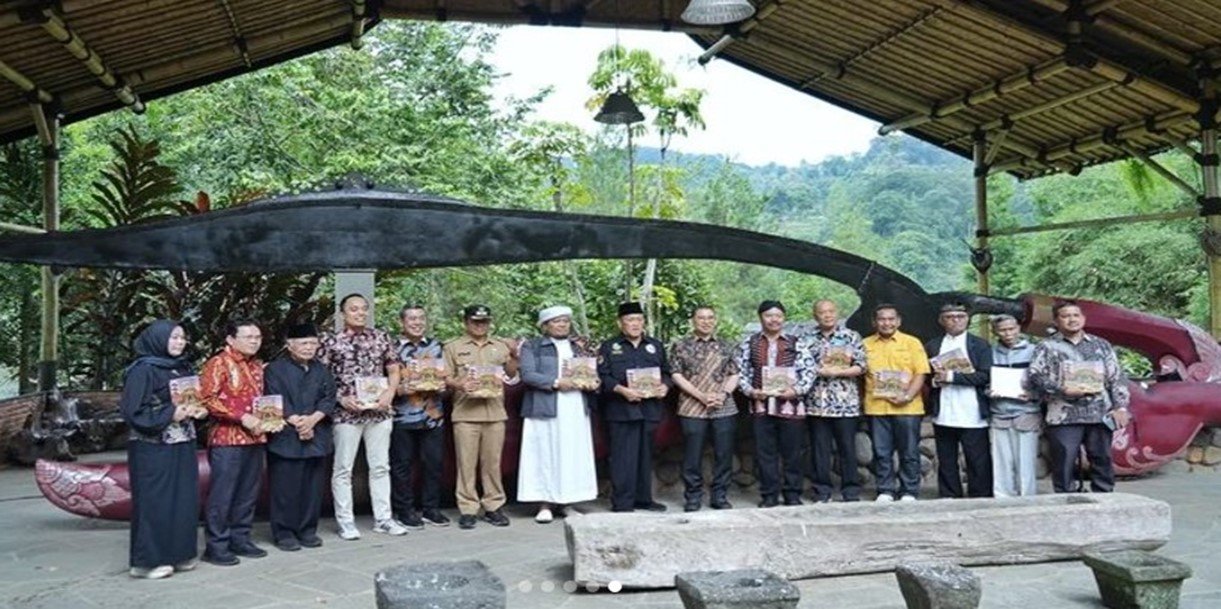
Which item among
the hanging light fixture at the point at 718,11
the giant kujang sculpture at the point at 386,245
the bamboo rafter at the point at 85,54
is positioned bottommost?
the giant kujang sculpture at the point at 386,245

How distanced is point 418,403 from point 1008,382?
11.3 ft

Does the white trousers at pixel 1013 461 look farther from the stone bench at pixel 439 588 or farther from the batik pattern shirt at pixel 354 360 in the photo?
the stone bench at pixel 439 588

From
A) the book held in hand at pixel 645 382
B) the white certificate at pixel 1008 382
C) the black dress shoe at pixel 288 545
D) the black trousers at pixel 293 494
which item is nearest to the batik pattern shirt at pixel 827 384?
the white certificate at pixel 1008 382

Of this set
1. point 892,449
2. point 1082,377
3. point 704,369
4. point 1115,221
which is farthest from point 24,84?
point 1115,221

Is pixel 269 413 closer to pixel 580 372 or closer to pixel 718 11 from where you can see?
pixel 580 372

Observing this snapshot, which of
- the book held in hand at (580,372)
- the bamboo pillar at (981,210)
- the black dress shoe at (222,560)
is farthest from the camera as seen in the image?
the bamboo pillar at (981,210)

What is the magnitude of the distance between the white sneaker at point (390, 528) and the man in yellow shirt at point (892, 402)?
2.84 meters

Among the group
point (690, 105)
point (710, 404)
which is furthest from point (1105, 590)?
point (690, 105)

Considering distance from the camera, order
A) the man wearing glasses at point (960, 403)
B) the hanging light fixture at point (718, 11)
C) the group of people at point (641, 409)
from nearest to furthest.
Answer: the group of people at point (641, 409)
the man wearing glasses at point (960, 403)
the hanging light fixture at point (718, 11)

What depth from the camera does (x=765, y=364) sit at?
6.19 metres

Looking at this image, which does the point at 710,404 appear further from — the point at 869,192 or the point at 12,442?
Result: the point at 869,192

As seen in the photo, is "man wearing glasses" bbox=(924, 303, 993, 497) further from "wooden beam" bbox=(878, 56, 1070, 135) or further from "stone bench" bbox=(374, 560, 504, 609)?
"stone bench" bbox=(374, 560, 504, 609)

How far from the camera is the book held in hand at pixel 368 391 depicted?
542cm

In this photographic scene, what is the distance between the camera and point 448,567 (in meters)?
3.49
